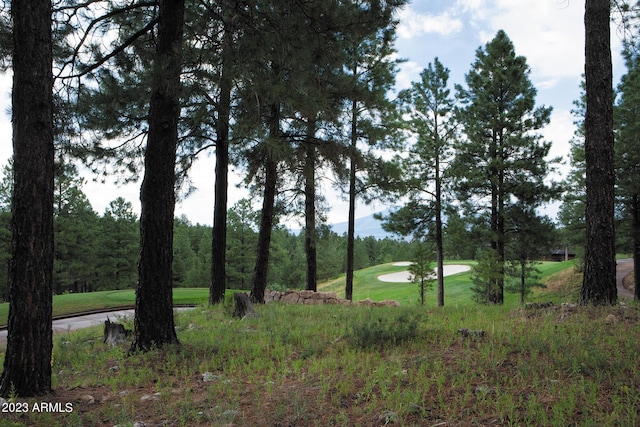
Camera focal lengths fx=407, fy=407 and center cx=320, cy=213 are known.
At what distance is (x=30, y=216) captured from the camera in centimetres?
351

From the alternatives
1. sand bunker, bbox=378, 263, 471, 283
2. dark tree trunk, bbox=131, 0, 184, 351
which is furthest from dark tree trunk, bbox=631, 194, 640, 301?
dark tree trunk, bbox=131, 0, 184, 351

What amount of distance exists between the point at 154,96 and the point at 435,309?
548cm

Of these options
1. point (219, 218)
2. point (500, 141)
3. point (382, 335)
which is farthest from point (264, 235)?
point (500, 141)

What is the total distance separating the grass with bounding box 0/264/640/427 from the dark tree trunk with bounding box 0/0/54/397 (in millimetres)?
396

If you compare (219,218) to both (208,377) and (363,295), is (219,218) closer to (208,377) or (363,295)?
(208,377)

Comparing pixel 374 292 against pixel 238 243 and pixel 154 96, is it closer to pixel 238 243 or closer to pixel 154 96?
pixel 238 243

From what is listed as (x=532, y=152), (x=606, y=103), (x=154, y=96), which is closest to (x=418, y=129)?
(x=532, y=152)

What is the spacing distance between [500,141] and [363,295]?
13810mm

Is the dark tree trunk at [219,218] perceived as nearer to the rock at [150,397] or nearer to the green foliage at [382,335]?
the green foliage at [382,335]

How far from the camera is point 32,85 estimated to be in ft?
11.7

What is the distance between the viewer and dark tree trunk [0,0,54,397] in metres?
3.49

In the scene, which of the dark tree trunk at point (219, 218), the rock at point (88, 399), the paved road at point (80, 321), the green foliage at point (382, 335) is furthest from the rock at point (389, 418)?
the paved road at point (80, 321)

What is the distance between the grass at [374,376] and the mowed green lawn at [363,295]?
3.79 m

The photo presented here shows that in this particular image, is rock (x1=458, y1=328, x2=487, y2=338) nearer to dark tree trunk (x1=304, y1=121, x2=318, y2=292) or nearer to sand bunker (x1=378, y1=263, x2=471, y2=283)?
dark tree trunk (x1=304, y1=121, x2=318, y2=292)
